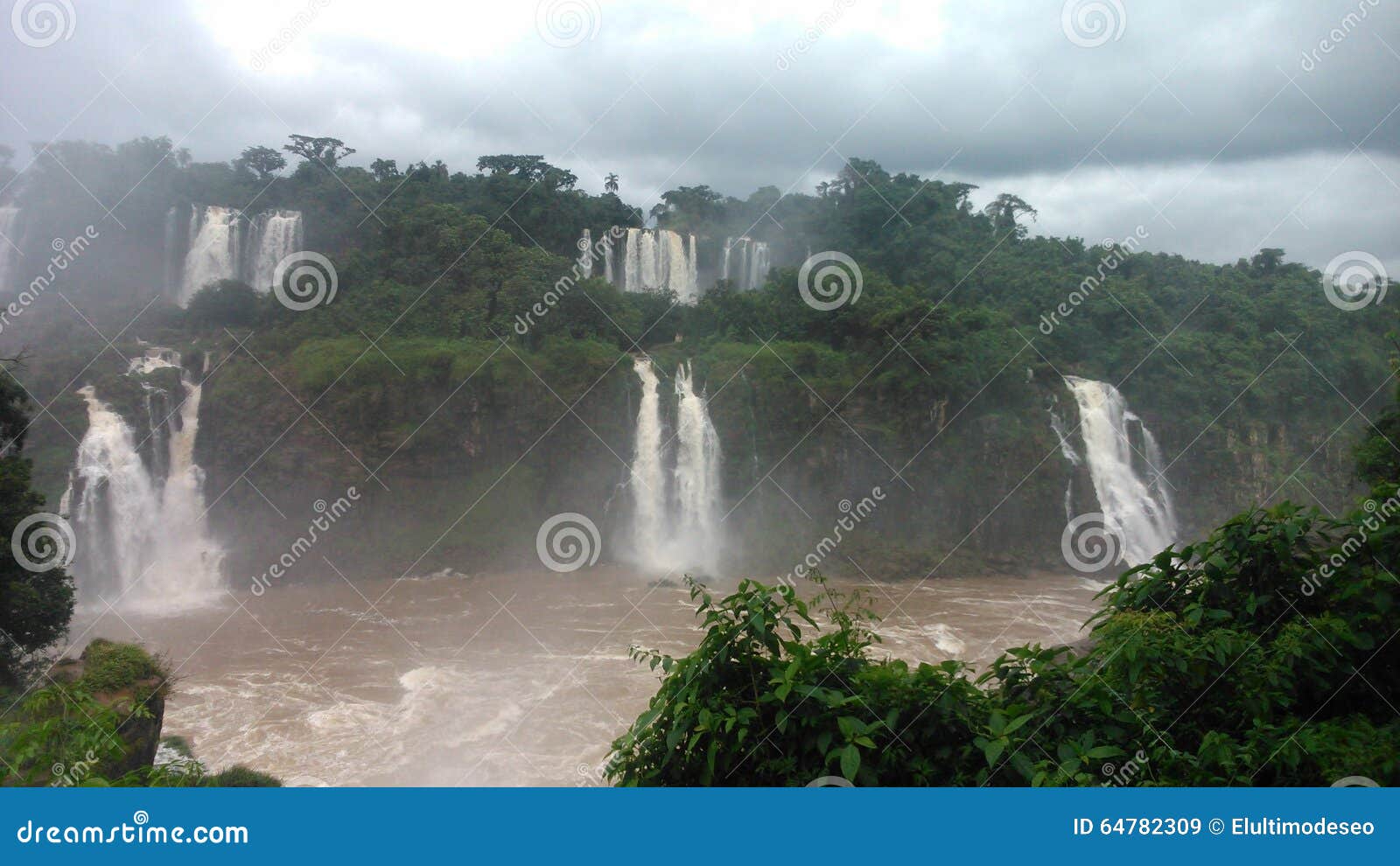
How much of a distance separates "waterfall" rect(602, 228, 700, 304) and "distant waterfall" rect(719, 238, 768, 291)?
267 cm

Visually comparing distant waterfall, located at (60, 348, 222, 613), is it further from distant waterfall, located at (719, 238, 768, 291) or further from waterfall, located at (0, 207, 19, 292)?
distant waterfall, located at (719, 238, 768, 291)

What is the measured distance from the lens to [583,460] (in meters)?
29.0

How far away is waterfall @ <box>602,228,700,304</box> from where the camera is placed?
3647 centimetres

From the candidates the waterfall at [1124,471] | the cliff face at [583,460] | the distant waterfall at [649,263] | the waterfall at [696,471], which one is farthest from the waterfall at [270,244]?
the waterfall at [1124,471]

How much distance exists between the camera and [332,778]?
13102 mm

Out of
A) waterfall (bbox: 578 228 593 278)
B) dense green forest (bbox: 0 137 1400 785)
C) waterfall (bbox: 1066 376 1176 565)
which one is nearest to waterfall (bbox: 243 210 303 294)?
dense green forest (bbox: 0 137 1400 785)

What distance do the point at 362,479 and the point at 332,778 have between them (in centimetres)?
1589

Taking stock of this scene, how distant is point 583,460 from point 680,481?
3.03 metres

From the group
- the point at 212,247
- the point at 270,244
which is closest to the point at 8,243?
the point at 212,247

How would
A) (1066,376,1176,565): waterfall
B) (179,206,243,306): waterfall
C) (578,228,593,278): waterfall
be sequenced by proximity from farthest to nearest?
(578,228,593,278): waterfall, (179,206,243,306): waterfall, (1066,376,1176,565): waterfall

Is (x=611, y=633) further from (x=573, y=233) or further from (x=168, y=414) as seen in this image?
(x=573, y=233)

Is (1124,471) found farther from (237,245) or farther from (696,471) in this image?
(237,245)

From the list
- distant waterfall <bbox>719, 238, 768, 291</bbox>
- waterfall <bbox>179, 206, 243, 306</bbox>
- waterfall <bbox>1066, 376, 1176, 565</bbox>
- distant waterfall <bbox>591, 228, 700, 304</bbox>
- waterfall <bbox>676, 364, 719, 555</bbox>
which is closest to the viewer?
waterfall <bbox>676, 364, 719, 555</bbox>

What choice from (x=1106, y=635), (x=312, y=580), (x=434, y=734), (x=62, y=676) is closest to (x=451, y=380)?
(x=312, y=580)
